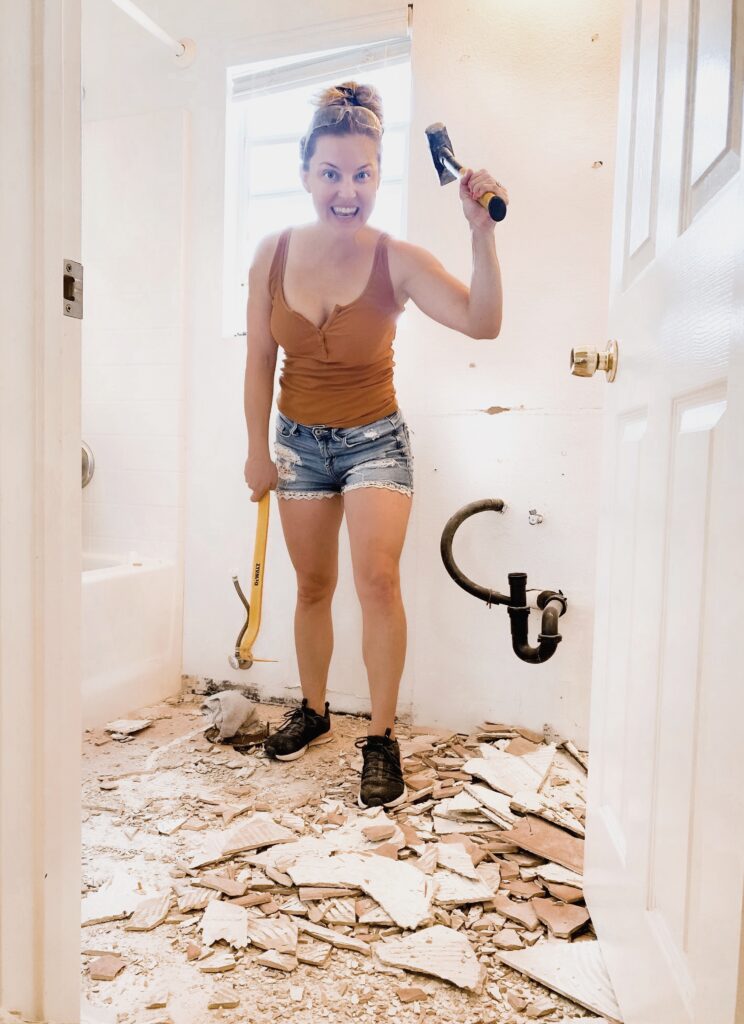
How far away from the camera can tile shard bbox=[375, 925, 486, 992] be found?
971 millimetres

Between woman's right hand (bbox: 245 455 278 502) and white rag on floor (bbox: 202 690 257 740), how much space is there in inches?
21.2

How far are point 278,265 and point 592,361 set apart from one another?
963mm

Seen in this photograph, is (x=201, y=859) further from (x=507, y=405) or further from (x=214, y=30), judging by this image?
(x=214, y=30)

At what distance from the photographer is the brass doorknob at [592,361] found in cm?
94

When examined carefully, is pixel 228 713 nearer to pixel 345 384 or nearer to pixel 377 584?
pixel 377 584

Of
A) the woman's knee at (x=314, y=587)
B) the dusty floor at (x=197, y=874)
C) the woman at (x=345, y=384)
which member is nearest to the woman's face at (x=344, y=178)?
the woman at (x=345, y=384)

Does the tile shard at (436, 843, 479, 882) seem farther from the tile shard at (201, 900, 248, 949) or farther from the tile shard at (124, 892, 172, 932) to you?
the tile shard at (124, 892, 172, 932)

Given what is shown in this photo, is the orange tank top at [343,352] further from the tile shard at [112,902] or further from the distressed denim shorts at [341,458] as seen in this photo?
the tile shard at [112,902]

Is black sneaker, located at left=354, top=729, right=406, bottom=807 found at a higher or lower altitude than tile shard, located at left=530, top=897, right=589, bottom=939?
higher

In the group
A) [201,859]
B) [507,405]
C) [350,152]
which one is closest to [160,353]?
[350,152]

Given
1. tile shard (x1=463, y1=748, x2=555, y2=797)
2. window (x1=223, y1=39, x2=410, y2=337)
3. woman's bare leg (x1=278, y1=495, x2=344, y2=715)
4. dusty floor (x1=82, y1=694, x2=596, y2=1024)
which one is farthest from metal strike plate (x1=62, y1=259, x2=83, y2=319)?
window (x1=223, y1=39, x2=410, y2=337)

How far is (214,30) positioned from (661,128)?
178 cm

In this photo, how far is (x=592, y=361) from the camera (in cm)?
95

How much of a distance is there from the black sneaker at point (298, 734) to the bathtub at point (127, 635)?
0.47 m
